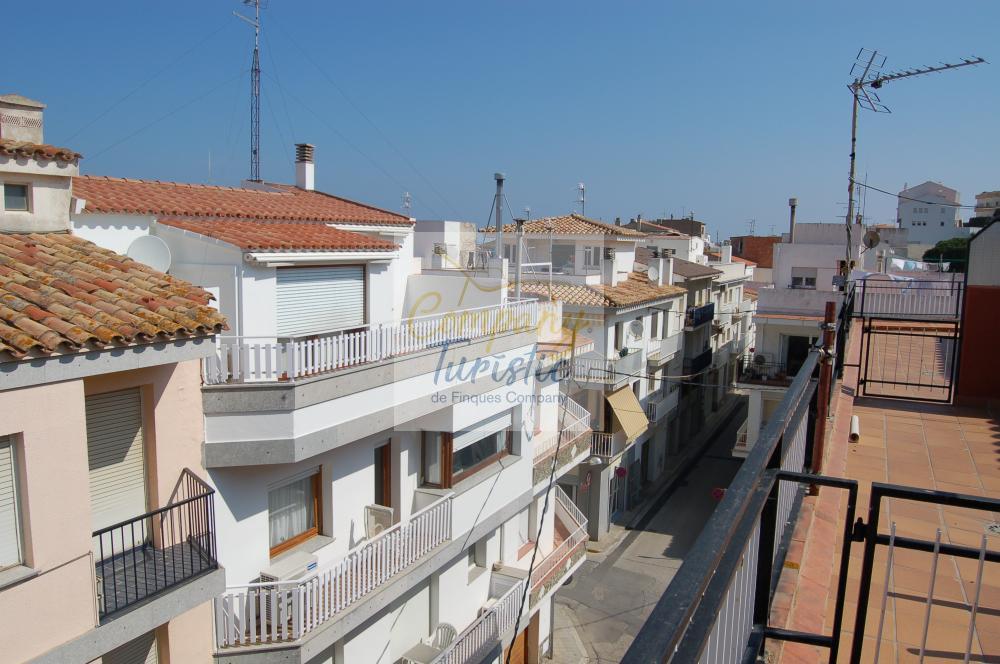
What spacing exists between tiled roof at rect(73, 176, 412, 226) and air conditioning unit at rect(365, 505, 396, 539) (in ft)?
15.8

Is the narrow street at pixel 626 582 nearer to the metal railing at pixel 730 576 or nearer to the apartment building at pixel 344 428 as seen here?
the apartment building at pixel 344 428

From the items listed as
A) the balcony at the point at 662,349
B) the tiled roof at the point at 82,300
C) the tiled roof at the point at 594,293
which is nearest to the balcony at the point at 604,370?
the tiled roof at the point at 594,293

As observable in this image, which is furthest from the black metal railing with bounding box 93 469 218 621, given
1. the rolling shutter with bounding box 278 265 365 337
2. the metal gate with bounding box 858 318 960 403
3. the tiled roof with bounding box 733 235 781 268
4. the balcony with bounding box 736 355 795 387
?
the tiled roof with bounding box 733 235 781 268

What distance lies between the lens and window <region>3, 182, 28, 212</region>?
7.39m

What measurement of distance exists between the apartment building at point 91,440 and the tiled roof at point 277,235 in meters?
1.24

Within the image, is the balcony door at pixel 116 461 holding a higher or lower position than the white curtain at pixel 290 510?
higher

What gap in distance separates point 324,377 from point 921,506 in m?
6.21

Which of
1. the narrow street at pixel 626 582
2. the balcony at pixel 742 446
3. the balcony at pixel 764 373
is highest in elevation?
the balcony at pixel 764 373

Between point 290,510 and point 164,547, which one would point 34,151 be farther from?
point 290,510

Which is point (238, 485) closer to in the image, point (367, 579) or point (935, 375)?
point (367, 579)

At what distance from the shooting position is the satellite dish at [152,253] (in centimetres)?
814

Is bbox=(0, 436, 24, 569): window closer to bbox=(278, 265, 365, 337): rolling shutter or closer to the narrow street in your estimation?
bbox=(278, 265, 365, 337): rolling shutter

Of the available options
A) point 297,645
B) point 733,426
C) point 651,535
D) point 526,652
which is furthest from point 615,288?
point 297,645

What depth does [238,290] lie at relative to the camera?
8586 millimetres
